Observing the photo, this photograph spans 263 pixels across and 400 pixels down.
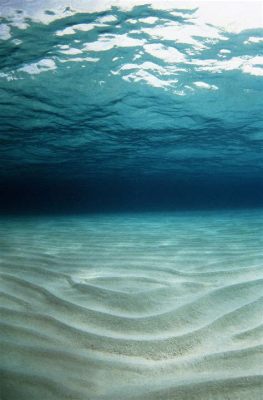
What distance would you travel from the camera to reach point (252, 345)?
2.39m

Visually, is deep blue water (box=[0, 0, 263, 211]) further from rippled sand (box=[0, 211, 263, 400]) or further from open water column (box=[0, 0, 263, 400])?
rippled sand (box=[0, 211, 263, 400])

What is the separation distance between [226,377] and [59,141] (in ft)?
55.7

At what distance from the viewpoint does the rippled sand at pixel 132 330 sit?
6.55ft

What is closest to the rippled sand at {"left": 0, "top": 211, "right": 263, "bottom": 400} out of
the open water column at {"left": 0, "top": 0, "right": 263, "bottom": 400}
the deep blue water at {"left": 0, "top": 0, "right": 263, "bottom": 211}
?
the open water column at {"left": 0, "top": 0, "right": 263, "bottom": 400}

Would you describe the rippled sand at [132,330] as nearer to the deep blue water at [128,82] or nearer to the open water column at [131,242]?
the open water column at [131,242]

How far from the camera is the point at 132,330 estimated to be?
107 inches

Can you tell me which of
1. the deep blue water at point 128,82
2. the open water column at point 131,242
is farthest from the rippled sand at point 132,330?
the deep blue water at point 128,82

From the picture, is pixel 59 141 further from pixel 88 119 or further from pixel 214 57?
pixel 214 57

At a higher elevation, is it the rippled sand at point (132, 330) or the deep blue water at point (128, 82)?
the deep blue water at point (128, 82)

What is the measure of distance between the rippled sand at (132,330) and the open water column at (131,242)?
1cm

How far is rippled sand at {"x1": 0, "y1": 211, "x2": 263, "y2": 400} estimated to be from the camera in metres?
→ 2.00

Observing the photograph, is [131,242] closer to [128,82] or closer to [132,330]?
[132,330]

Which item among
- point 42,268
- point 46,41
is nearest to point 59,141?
point 46,41

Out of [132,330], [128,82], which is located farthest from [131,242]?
[128,82]
